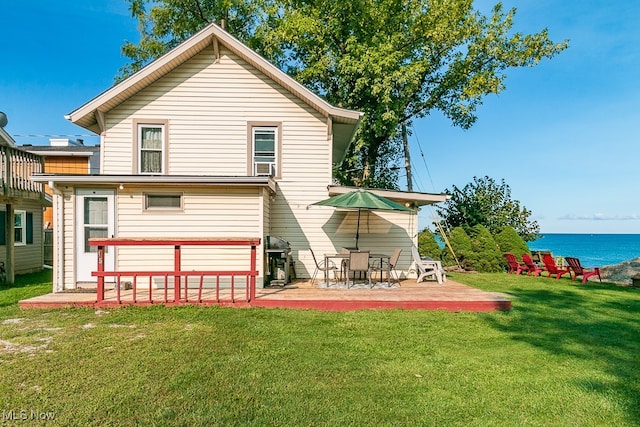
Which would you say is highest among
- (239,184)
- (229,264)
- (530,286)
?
(239,184)

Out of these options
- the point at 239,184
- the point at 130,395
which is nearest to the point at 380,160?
the point at 239,184

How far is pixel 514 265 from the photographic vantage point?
1449 cm

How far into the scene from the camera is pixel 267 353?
15.6 ft

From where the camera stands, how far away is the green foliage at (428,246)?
15680 millimetres

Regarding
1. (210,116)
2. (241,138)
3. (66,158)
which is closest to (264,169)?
(241,138)

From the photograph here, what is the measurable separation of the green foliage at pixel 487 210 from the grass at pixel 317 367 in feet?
37.4

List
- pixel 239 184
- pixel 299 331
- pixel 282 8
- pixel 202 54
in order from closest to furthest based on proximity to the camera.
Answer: pixel 299 331
pixel 239 184
pixel 202 54
pixel 282 8

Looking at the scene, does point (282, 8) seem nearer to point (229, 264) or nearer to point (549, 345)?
point (229, 264)

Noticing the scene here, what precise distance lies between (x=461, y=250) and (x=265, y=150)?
9284mm

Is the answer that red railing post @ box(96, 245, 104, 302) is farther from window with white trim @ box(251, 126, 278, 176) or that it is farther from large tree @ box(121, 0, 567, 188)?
large tree @ box(121, 0, 567, 188)

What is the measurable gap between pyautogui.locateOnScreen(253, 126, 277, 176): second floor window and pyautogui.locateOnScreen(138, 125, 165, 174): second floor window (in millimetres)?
2483

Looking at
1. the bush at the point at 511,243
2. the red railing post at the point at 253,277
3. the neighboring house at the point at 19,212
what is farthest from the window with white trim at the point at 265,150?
the bush at the point at 511,243

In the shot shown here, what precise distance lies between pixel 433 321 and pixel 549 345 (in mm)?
1719

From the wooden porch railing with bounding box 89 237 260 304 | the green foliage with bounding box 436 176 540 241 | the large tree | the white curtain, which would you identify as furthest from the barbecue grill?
the green foliage with bounding box 436 176 540 241
